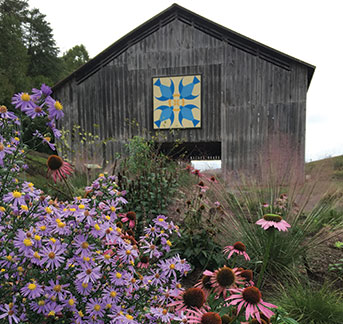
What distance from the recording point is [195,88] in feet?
27.9

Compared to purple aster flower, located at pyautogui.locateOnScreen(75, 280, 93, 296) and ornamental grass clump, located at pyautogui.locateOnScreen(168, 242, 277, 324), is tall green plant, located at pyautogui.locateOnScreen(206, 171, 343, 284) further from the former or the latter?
purple aster flower, located at pyautogui.locateOnScreen(75, 280, 93, 296)

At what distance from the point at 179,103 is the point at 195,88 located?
0.70m

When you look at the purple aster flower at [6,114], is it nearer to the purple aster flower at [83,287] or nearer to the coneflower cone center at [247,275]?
the purple aster flower at [83,287]

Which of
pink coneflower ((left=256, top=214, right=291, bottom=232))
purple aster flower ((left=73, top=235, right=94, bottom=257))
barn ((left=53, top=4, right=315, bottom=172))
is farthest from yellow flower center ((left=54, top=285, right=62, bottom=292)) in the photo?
barn ((left=53, top=4, right=315, bottom=172))

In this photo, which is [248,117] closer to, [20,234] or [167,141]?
[167,141]

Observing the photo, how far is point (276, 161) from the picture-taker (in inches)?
116

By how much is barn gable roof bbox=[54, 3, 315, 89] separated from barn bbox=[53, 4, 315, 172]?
0.03 metres

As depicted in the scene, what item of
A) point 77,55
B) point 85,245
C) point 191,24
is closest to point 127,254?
point 85,245

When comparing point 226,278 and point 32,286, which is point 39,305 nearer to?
point 32,286

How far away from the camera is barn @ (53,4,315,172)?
8.16m

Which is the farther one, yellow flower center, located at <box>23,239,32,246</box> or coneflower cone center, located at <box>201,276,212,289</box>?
coneflower cone center, located at <box>201,276,212,289</box>

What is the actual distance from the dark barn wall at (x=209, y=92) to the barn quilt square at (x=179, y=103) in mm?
228

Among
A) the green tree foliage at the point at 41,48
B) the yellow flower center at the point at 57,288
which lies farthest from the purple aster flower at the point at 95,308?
the green tree foliage at the point at 41,48

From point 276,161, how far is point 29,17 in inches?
1125
